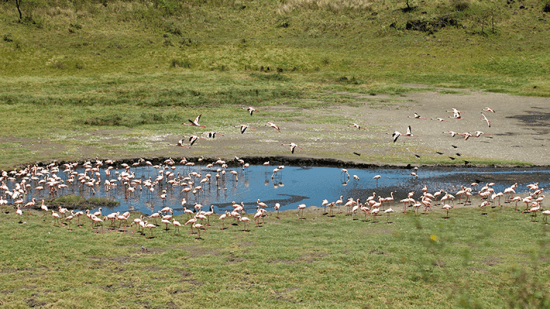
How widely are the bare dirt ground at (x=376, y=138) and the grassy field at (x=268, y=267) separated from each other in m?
12.3

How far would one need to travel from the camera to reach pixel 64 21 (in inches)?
2781

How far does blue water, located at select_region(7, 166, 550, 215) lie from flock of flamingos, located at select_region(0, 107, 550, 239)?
34cm

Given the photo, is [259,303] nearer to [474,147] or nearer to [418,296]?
[418,296]

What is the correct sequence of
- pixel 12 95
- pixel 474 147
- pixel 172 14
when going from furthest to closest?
pixel 172 14, pixel 12 95, pixel 474 147

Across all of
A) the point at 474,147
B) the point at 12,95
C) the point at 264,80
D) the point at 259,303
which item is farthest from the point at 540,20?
the point at 259,303

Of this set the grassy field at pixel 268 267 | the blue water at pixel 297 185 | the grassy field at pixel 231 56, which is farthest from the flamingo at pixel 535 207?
the grassy field at pixel 231 56

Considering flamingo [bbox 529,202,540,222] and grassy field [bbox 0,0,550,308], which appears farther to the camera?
flamingo [bbox 529,202,540,222]

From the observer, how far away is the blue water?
923 inches

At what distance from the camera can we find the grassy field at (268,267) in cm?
1227

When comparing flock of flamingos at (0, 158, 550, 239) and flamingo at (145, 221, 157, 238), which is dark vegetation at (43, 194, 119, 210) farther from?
flamingo at (145, 221, 157, 238)

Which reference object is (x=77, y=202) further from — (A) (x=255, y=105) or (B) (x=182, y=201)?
(A) (x=255, y=105)

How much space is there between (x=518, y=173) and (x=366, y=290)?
18.8 metres

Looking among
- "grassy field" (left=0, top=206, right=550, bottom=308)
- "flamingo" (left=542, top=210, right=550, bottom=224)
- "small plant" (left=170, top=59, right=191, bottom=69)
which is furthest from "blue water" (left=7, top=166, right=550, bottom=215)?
"small plant" (left=170, top=59, right=191, bottom=69)

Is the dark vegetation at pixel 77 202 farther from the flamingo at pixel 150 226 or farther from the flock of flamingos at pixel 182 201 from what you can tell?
the flamingo at pixel 150 226
